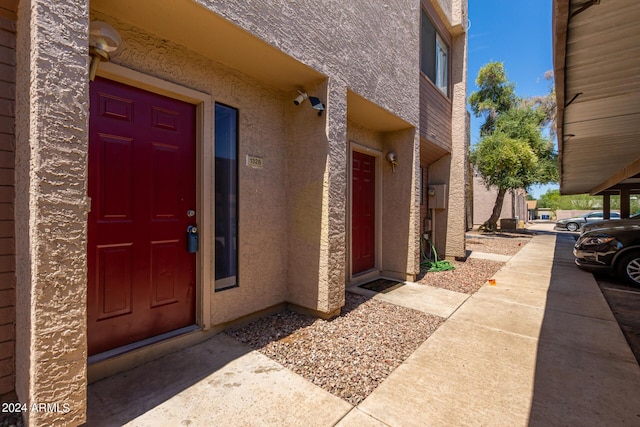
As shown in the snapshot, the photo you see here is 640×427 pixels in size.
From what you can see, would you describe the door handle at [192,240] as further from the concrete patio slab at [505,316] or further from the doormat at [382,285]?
the concrete patio slab at [505,316]

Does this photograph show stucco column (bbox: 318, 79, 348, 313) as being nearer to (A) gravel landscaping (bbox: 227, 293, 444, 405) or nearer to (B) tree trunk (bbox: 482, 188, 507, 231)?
(A) gravel landscaping (bbox: 227, 293, 444, 405)

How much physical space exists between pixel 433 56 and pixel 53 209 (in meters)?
7.58

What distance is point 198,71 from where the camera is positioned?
296 centimetres

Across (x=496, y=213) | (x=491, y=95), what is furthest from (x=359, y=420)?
(x=491, y=95)

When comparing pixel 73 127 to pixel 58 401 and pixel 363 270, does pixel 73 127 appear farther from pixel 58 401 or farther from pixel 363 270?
pixel 363 270

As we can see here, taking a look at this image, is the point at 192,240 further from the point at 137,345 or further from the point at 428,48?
the point at 428,48

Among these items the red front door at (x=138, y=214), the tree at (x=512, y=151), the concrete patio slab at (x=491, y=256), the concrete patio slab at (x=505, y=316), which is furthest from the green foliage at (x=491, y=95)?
the red front door at (x=138, y=214)

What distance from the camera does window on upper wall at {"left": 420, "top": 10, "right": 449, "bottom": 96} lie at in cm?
620

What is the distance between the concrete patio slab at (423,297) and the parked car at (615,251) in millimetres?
3524

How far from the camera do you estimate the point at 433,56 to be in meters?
6.68

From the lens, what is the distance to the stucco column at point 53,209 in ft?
5.21

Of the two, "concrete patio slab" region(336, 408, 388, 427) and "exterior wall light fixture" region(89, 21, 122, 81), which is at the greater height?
"exterior wall light fixture" region(89, 21, 122, 81)

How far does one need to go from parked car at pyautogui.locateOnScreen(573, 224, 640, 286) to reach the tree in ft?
26.8

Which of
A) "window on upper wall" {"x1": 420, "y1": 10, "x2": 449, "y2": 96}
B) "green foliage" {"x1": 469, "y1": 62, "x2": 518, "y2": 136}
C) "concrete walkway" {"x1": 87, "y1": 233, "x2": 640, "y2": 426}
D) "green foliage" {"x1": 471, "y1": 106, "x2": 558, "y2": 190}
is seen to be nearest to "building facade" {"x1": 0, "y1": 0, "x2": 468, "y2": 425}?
"concrete walkway" {"x1": 87, "y1": 233, "x2": 640, "y2": 426}
